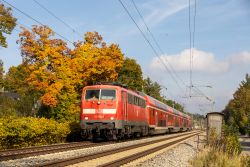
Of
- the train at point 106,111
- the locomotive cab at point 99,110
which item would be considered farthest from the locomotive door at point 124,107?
the locomotive cab at point 99,110

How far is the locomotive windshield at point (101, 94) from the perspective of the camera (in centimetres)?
2422

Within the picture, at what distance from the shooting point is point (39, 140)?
21.6m

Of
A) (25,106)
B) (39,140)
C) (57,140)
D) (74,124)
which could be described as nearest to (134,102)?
(74,124)

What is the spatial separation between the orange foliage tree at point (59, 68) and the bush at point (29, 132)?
48.2ft

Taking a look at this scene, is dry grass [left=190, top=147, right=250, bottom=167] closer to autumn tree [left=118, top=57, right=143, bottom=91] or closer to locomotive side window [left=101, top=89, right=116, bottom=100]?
locomotive side window [left=101, top=89, right=116, bottom=100]

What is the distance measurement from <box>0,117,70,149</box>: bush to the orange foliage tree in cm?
1469

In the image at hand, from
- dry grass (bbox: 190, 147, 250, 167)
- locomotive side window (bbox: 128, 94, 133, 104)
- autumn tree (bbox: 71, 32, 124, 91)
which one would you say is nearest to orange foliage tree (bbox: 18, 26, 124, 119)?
autumn tree (bbox: 71, 32, 124, 91)

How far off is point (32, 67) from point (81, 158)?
28.3 meters

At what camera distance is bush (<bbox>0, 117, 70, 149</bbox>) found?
17.9 meters

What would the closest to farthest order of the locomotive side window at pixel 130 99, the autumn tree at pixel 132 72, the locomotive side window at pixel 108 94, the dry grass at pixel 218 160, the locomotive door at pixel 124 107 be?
the dry grass at pixel 218 160
the locomotive side window at pixel 108 94
the locomotive door at pixel 124 107
the locomotive side window at pixel 130 99
the autumn tree at pixel 132 72

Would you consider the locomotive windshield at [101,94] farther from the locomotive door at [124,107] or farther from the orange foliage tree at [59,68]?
the orange foliage tree at [59,68]

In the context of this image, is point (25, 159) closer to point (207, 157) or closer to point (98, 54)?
point (207, 157)

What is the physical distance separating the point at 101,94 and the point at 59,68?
17232 mm

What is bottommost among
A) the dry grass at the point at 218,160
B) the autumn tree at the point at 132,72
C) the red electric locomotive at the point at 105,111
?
the dry grass at the point at 218,160
